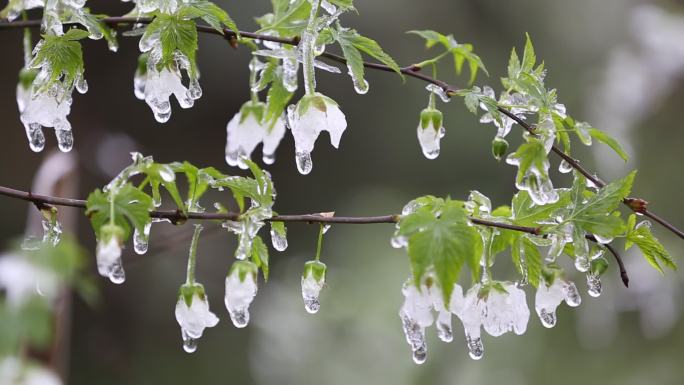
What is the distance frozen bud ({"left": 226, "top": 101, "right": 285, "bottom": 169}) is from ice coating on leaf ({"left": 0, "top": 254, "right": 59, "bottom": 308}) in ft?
2.42

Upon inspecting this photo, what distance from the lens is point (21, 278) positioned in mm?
2080

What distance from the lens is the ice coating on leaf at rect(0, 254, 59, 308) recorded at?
1744 millimetres

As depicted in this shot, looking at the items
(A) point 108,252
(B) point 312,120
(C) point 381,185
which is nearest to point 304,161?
(B) point 312,120

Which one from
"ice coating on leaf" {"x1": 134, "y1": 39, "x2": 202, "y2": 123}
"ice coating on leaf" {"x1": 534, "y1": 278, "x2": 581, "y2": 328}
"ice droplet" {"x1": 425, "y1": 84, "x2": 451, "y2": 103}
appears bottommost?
"ice coating on leaf" {"x1": 534, "y1": 278, "x2": 581, "y2": 328}

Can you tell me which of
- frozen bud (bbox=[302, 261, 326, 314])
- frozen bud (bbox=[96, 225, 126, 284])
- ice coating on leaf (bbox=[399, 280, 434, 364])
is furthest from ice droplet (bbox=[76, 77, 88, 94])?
ice coating on leaf (bbox=[399, 280, 434, 364])

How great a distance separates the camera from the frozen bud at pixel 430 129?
3.69ft

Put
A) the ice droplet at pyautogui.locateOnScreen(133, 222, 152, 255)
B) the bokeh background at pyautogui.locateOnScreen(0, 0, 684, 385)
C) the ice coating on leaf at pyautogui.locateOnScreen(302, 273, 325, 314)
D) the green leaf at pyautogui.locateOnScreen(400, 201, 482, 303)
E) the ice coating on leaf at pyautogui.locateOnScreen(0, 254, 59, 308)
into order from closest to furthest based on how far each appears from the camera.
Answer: the green leaf at pyautogui.locateOnScreen(400, 201, 482, 303) → the ice droplet at pyautogui.locateOnScreen(133, 222, 152, 255) → the ice coating on leaf at pyautogui.locateOnScreen(302, 273, 325, 314) → the ice coating on leaf at pyautogui.locateOnScreen(0, 254, 59, 308) → the bokeh background at pyautogui.locateOnScreen(0, 0, 684, 385)

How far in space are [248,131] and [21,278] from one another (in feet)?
4.01

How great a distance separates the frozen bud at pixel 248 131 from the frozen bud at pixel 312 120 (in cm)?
4

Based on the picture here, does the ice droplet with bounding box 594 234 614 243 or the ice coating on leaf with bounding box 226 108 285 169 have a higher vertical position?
the ice coating on leaf with bounding box 226 108 285 169

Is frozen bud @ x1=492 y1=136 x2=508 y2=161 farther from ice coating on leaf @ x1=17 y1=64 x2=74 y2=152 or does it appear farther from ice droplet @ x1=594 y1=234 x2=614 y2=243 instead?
ice coating on leaf @ x1=17 y1=64 x2=74 y2=152

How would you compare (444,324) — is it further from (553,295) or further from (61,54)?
(61,54)

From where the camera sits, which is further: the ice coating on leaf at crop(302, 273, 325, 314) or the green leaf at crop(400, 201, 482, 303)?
the ice coating on leaf at crop(302, 273, 325, 314)

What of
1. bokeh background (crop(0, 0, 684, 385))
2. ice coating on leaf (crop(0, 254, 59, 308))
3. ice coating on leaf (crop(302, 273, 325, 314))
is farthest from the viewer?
bokeh background (crop(0, 0, 684, 385))
